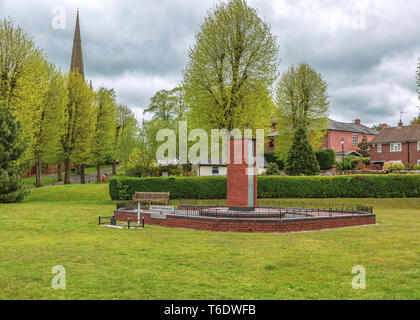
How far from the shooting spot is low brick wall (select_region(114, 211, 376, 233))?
1466cm

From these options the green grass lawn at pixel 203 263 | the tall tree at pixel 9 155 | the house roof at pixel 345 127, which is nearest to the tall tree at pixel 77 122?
the tall tree at pixel 9 155

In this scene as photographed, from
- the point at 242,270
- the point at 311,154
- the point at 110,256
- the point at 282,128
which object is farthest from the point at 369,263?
the point at 282,128

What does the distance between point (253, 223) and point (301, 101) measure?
3311cm

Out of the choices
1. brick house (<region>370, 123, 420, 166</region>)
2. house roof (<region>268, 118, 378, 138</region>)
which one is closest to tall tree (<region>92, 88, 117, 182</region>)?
house roof (<region>268, 118, 378, 138</region>)

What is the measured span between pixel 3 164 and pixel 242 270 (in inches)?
933

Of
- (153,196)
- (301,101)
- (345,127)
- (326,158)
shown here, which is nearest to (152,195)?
(153,196)

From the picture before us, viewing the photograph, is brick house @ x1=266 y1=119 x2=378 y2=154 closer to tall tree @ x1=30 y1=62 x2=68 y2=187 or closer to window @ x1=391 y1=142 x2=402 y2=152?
window @ x1=391 y1=142 x2=402 y2=152

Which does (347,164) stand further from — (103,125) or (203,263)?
(203,263)

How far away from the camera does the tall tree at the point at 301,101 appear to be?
44.7 m

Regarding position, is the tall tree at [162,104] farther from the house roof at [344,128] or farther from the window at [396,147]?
the window at [396,147]

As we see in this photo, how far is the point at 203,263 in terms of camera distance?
8.87 metres

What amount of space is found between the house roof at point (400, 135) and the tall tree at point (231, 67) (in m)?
33.0

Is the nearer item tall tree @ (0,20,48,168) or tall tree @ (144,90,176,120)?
tall tree @ (0,20,48,168)
